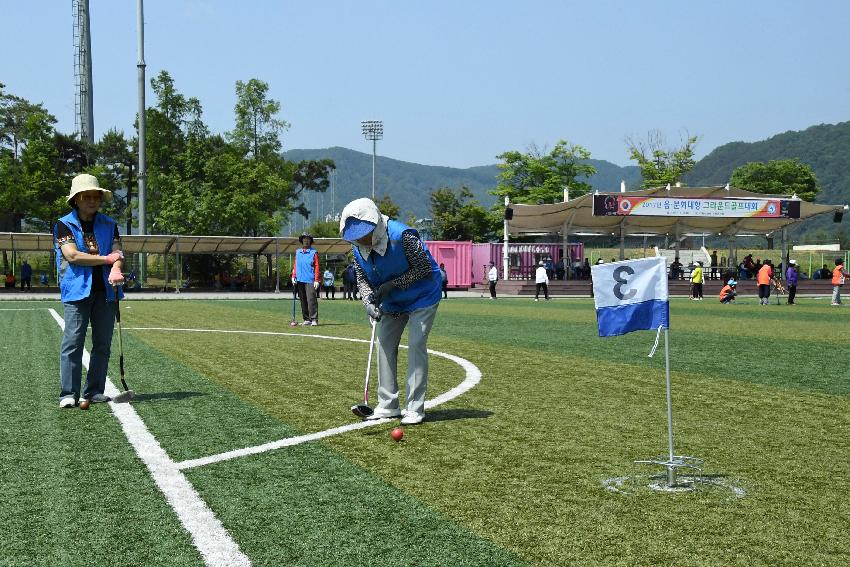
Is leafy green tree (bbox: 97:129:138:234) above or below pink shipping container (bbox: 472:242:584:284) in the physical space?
above

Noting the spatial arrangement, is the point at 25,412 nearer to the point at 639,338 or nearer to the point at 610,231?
the point at 639,338

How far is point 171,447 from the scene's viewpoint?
6.02 m

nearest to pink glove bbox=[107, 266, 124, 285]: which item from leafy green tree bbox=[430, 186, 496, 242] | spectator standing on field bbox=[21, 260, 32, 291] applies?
spectator standing on field bbox=[21, 260, 32, 291]

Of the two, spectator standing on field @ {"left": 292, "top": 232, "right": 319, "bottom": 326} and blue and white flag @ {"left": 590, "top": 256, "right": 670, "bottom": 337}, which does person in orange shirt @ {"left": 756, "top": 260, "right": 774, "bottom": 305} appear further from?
blue and white flag @ {"left": 590, "top": 256, "right": 670, "bottom": 337}

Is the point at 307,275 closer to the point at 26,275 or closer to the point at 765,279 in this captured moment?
the point at 765,279

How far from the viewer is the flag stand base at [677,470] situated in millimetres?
4918

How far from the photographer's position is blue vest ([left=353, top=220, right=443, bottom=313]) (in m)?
6.79

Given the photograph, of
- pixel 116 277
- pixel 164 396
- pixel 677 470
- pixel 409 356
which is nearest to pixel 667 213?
pixel 164 396

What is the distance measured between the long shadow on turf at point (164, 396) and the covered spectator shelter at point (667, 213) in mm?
40292

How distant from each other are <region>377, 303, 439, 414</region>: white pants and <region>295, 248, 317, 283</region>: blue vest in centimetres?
Answer: 1175

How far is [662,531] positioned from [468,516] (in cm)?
93

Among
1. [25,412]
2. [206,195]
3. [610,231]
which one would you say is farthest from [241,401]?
[206,195]

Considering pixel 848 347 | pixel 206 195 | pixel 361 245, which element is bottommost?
pixel 848 347

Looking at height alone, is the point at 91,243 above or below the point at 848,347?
above
